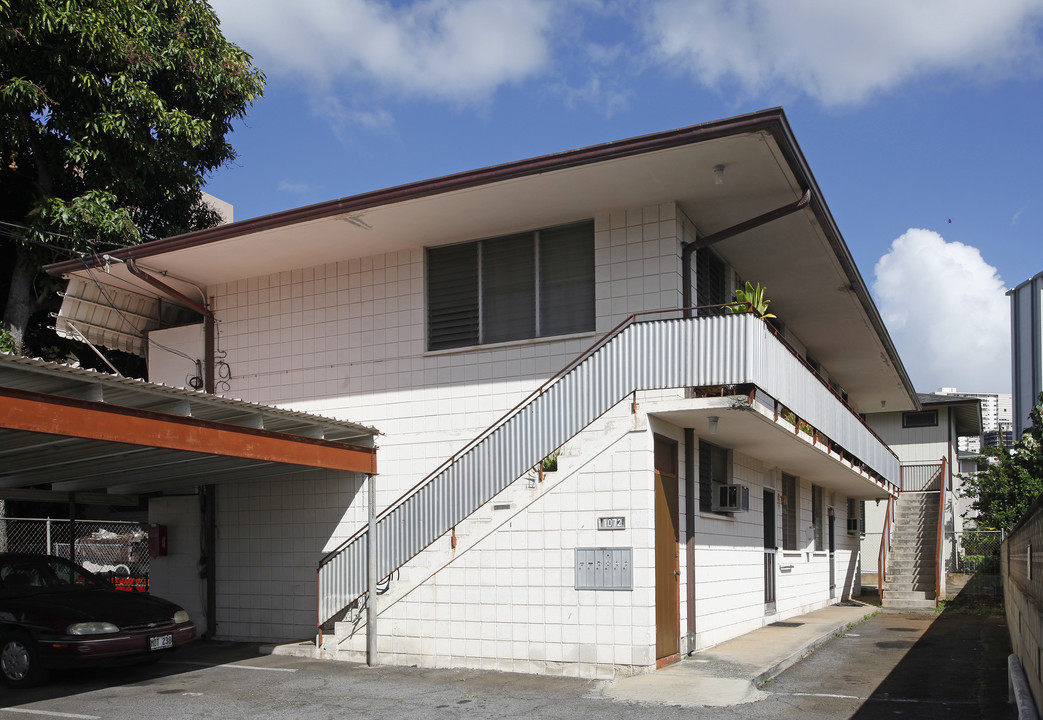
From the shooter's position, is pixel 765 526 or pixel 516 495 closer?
pixel 516 495

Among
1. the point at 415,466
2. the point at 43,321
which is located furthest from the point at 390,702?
the point at 43,321

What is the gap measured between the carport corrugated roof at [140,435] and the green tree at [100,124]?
5.51m

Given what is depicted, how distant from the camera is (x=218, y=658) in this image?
1287cm

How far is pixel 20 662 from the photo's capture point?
10.5 m

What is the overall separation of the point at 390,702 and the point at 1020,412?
52.7 meters

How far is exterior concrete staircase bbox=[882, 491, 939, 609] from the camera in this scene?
837 inches

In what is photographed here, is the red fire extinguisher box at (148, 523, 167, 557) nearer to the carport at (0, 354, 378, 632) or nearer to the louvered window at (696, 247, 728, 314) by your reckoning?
the carport at (0, 354, 378, 632)

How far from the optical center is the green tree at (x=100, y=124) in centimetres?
1642

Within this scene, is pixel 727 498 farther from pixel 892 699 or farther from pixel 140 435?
pixel 140 435

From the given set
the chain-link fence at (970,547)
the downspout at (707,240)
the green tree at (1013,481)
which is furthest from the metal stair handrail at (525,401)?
the green tree at (1013,481)

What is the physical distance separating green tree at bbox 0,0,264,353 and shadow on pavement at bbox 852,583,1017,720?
14.0m

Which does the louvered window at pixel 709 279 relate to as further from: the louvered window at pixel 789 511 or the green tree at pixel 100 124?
the green tree at pixel 100 124

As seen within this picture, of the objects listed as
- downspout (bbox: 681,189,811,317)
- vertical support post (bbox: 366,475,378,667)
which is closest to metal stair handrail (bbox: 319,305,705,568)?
vertical support post (bbox: 366,475,378,667)

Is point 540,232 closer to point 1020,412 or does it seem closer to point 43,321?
point 43,321
